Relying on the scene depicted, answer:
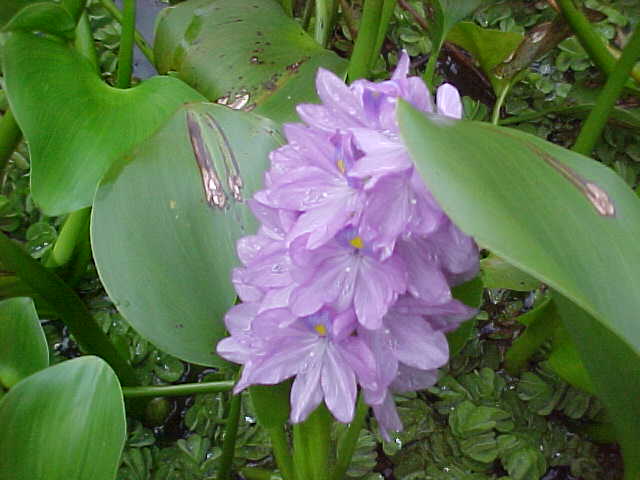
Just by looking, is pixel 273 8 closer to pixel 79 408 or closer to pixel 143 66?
pixel 143 66

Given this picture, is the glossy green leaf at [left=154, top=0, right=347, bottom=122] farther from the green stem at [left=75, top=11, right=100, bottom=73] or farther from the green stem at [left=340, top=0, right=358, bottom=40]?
the green stem at [left=340, top=0, right=358, bottom=40]

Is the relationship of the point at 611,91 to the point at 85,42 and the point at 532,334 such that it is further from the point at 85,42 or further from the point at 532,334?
the point at 85,42

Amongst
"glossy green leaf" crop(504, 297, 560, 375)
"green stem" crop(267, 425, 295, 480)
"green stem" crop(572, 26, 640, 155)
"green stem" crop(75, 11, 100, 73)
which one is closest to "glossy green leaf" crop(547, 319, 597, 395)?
"glossy green leaf" crop(504, 297, 560, 375)

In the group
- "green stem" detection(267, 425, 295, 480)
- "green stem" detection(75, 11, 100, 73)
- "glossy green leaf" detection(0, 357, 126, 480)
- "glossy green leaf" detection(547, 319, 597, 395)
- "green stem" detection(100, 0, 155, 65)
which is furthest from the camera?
"green stem" detection(100, 0, 155, 65)

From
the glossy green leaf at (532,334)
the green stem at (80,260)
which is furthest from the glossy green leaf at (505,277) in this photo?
the green stem at (80,260)

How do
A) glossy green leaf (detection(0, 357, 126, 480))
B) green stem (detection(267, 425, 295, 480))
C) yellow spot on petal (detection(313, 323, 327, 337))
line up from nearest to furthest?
yellow spot on petal (detection(313, 323, 327, 337)) → glossy green leaf (detection(0, 357, 126, 480)) → green stem (detection(267, 425, 295, 480))

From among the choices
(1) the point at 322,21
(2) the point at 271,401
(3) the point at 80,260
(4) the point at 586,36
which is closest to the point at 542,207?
(2) the point at 271,401

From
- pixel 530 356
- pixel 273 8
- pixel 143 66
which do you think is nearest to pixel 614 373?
pixel 530 356

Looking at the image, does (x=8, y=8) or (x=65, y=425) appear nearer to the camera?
(x=65, y=425)
